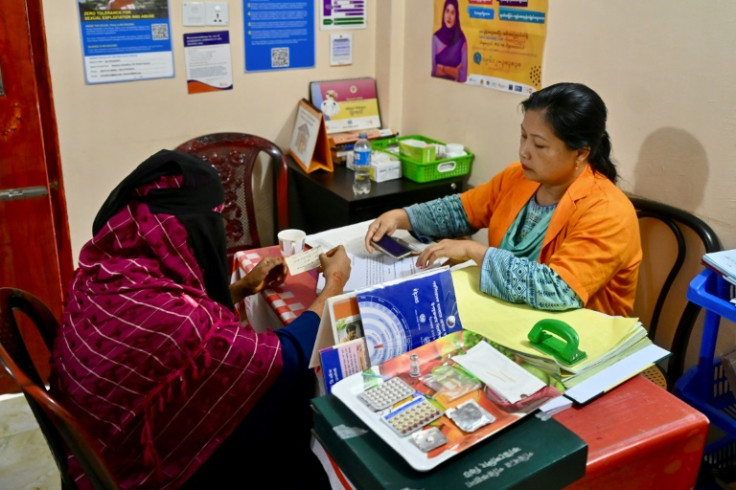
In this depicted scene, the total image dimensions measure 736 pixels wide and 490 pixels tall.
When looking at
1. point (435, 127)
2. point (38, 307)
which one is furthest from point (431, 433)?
point (435, 127)

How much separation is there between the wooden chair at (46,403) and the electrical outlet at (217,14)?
1.62m

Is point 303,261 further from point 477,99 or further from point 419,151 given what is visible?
point 477,99

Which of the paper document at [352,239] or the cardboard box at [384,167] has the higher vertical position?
the cardboard box at [384,167]

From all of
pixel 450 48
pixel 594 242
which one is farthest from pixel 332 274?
pixel 450 48

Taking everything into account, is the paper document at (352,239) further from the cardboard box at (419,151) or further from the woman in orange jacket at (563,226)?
the cardboard box at (419,151)

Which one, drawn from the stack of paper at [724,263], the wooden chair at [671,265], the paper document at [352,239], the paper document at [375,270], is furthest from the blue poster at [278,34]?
the stack of paper at [724,263]

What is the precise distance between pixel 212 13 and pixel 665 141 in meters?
1.83

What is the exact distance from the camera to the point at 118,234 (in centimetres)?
138

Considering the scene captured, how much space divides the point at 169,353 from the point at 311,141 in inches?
66.8

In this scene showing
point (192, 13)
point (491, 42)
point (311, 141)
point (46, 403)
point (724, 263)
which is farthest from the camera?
point (311, 141)

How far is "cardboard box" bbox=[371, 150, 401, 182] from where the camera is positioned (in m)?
2.75

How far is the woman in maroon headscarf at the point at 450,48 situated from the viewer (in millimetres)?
2695

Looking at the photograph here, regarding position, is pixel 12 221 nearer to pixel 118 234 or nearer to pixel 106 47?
pixel 106 47

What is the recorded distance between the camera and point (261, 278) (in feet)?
5.80
